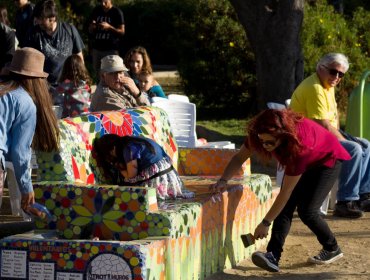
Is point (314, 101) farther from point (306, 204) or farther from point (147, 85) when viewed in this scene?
point (147, 85)

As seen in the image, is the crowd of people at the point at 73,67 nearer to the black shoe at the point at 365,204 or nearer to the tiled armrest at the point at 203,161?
the tiled armrest at the point at 203,161

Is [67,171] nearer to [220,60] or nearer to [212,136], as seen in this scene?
[212,136]

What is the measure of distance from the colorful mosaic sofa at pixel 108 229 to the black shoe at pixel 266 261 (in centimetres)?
28

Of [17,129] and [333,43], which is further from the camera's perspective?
[333,43]

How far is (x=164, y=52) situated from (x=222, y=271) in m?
19.6

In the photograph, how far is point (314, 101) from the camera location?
350 inches

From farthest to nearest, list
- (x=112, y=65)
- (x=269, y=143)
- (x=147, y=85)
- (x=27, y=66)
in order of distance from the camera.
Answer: (x=147, y=85), (x=112, y=65), (x=269, y=143), (x=27, y=66)

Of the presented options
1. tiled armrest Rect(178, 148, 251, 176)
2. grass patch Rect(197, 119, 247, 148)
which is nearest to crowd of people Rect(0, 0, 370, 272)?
tiled armrest Rect(178, 148, 251, 176)

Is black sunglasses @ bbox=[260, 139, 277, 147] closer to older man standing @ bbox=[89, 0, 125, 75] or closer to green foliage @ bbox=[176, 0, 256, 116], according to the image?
older man standing @ bbox=[89, 0, 125, 75]

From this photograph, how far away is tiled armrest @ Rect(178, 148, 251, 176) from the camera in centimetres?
881

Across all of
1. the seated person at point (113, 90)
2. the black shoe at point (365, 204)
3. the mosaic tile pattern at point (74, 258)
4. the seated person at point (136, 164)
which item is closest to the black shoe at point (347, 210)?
the black shoe at point (365, 204)

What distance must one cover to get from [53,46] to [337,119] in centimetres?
352

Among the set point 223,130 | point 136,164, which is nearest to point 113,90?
point 136,164

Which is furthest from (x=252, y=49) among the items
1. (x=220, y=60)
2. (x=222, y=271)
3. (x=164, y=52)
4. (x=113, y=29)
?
(x=164, y=52)
